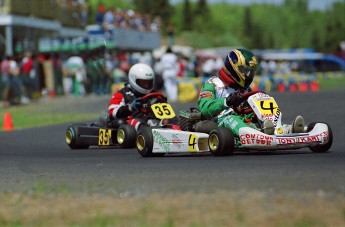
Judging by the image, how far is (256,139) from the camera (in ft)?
29.6

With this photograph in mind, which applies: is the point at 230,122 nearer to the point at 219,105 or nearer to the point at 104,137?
the point at 219,105

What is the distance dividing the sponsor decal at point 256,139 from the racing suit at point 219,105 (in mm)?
184

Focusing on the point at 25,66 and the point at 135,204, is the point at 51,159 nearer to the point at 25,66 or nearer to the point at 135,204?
the point at 135,204

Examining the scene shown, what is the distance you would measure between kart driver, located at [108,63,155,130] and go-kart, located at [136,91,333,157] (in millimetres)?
2273

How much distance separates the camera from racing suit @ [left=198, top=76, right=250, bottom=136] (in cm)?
945

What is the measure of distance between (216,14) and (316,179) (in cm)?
13770

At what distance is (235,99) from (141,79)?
336cm

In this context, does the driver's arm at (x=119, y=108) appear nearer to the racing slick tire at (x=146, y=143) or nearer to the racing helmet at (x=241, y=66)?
→ the racing slick tire at (x=146, y=143)

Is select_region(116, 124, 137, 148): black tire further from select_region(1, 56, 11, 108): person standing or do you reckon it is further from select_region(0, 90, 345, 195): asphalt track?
select_region(1, 56, 11, 108): person standing

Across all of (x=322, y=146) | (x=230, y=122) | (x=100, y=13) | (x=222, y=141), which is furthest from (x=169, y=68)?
(x=222, y=141)

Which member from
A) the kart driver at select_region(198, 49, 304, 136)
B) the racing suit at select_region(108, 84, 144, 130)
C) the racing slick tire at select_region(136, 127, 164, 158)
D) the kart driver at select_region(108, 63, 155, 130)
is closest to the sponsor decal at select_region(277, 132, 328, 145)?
the kart driver at select_region(198, 49, 304, 136)

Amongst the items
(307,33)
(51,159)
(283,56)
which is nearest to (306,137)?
(51,159)

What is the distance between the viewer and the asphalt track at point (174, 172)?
→ 651cm

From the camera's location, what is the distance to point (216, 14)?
143 metres
